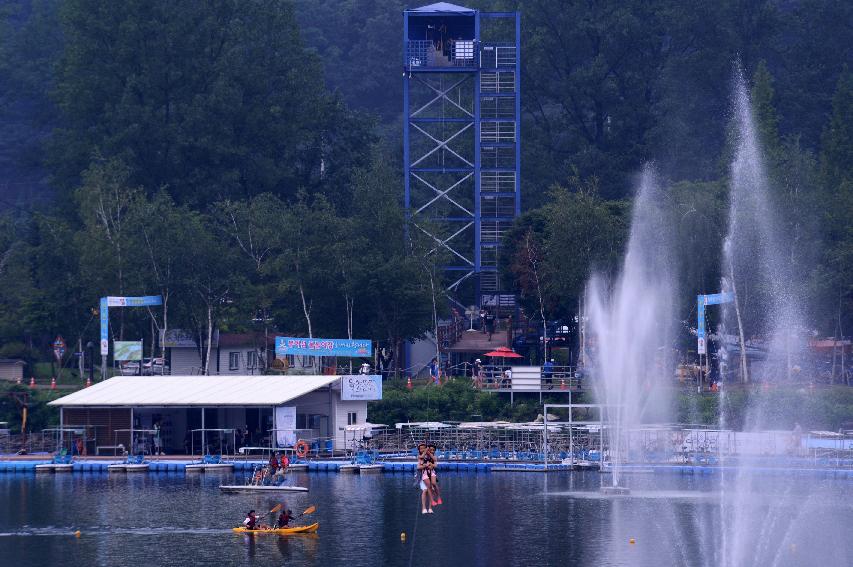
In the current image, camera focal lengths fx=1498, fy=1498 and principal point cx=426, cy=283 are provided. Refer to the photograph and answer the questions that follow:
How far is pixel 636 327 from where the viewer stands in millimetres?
86250

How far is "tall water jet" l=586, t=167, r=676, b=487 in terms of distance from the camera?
3228 inches

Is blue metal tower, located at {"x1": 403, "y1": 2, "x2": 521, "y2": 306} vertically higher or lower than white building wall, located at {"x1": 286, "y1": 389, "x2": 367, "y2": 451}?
higher

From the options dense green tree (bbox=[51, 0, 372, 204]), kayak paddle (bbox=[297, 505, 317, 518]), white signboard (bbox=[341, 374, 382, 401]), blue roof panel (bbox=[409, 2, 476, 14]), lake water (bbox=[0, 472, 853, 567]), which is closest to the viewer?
lake water (bbox=[0, 472, 853, 567])

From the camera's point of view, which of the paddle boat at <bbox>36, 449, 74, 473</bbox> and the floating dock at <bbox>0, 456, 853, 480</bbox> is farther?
the paddle boat at <bbox>36, 449, 74, 473</bbox>

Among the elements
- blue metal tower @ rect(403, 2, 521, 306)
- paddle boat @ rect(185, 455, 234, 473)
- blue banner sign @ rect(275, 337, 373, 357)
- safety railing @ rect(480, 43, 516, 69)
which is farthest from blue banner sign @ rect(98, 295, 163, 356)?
safety railing @ rect(480, 43, 516, 69)

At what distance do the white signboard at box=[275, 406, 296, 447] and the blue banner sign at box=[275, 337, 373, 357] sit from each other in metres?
10.9

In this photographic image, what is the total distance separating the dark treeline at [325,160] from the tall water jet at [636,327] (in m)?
1.70

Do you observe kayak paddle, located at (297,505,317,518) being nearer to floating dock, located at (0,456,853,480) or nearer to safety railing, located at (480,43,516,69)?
floating dock, located at (0,456,853,480)

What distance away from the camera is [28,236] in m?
130

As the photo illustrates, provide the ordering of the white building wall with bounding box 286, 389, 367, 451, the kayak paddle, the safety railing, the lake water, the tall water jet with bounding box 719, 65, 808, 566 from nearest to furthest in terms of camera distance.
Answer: the lake water, the kayak paddle, the white building wall with bounding box 286, 389, 367, 451, the tall water jet with bounding box 719, 65, 808, 566, the safety railing

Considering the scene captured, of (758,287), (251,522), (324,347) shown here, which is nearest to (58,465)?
(324,347)

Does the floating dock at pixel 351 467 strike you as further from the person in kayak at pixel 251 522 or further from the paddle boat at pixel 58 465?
the person in kayak at pixel 251 522

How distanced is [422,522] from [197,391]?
2728cm

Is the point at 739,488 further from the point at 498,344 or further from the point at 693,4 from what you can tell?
the point at 693,4
